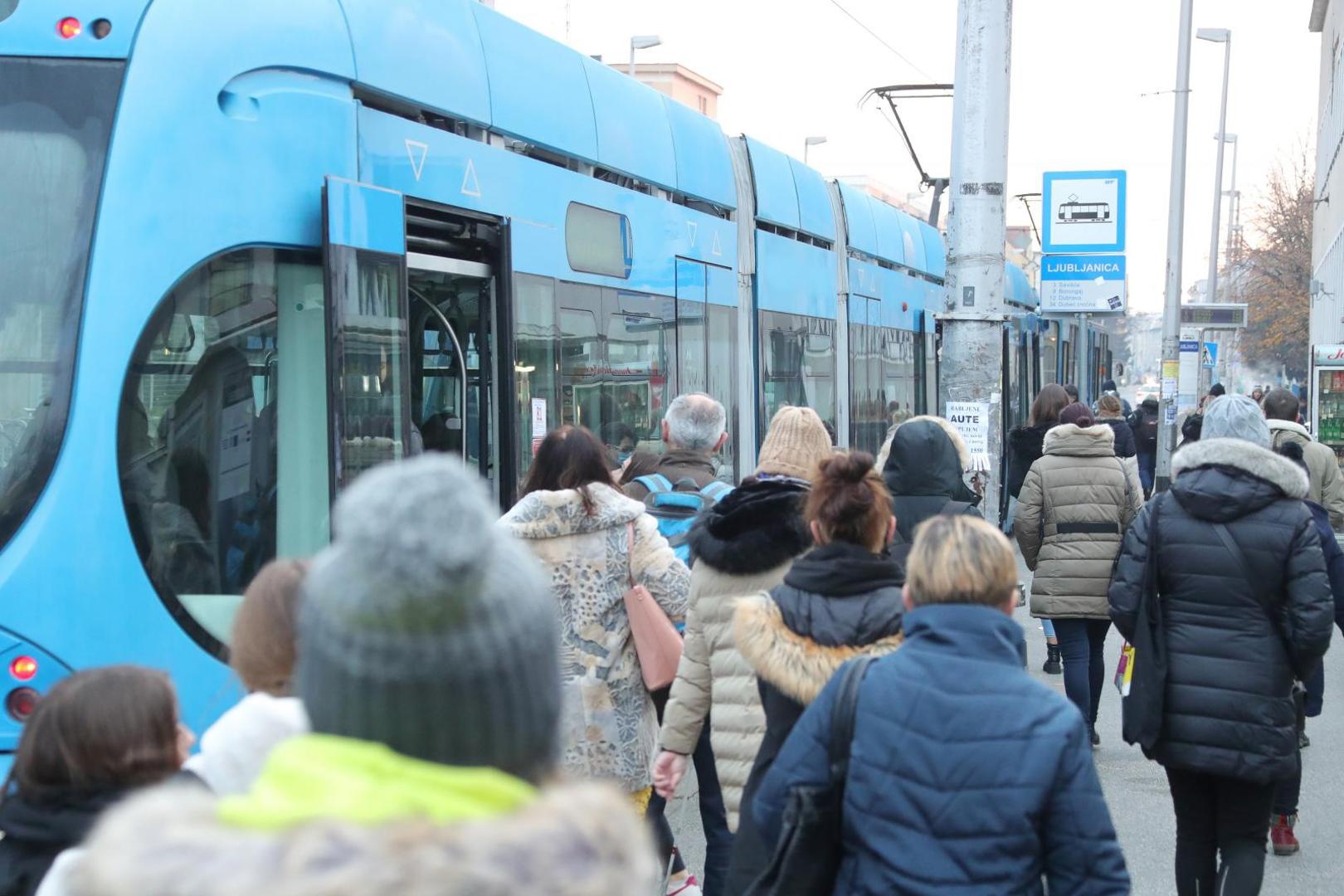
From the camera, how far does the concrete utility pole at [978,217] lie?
846cm

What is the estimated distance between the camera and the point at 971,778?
8.33 feet

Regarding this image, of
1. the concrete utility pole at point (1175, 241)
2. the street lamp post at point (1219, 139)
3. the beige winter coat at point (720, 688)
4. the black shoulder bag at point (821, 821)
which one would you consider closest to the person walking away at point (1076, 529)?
the beige winter coat at point (720, 688)

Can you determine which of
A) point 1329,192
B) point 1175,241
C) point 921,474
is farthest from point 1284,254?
point 921,474

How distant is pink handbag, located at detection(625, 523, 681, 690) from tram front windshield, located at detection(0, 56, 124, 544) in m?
1.83

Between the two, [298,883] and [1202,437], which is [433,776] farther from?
[1202,437]

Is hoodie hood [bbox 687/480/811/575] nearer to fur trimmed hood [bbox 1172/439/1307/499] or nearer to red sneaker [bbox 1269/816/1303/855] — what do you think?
fur trimmed hood [bbox 1172/439/1307/499]

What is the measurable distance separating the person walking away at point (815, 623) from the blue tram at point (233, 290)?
1.42 metres

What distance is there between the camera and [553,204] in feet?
22.2

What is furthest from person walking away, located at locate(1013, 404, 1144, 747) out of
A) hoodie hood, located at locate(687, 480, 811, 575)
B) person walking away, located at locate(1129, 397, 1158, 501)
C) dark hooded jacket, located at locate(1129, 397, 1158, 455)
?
dark hooded jacket, located at locate(1129, 397, 1158, 455)

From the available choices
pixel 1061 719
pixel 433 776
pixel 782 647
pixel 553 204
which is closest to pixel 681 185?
pixel 553 204

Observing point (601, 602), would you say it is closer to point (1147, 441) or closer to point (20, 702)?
point (20, 702)

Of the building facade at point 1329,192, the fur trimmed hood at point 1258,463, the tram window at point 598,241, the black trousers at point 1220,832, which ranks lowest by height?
the black trousers at point 1220,832

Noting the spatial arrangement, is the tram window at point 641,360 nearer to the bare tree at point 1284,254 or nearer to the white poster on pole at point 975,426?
the white poster on pole at point 975,426

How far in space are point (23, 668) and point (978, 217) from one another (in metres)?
6.02
